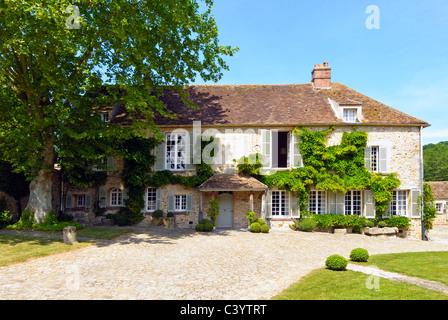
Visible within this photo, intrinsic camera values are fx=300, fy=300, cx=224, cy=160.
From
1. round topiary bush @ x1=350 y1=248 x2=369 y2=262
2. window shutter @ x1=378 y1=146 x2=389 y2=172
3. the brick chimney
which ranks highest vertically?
the brick chimney

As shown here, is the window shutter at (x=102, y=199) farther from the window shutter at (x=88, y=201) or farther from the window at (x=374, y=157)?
the window at (x=374, y=157)

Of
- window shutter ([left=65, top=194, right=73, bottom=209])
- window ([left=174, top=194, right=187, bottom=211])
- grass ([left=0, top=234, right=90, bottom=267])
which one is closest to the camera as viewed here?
grass ([left=0, top=234, right=90, bottom=267])

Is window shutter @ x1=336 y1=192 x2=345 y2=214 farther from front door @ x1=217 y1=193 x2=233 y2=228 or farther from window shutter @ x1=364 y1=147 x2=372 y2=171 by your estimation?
front door @ x1=217 y1=193 x2=233 y2=228

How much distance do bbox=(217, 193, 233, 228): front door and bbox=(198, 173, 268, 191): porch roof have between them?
4.17 feet

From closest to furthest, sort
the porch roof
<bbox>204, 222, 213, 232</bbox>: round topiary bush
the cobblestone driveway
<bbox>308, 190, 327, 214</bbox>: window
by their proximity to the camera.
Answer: the cobblestone driveway
<bbox>204, 222, 213, 232</bbox>: round topiary bush
the porch roof
<bbox>308, 190, 327, 214</bbox>: window

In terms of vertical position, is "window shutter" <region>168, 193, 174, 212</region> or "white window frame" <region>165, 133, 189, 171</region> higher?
"white window frame" <region>165, 133, 189, 171</region>

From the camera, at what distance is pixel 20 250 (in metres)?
10.3

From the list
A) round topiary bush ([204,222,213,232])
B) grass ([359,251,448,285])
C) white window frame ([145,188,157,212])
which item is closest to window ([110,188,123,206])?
white window frame ([145,188,157,212])

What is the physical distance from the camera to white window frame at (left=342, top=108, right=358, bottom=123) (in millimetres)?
18300

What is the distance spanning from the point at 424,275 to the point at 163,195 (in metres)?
13.8

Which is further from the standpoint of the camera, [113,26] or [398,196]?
[398,196]

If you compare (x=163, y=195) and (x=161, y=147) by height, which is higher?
(x=161, y=147)
